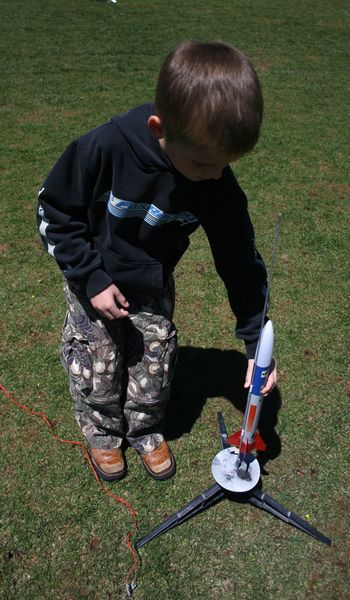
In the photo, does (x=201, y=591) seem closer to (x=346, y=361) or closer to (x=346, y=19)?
(x=346, y=361)

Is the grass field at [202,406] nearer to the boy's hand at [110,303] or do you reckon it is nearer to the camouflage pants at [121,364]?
the camouflage pants at [121,364]

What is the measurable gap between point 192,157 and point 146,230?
38cm

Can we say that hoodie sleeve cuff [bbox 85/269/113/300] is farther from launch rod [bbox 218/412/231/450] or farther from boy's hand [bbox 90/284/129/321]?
launch rod [bbox 218/412/231/450]

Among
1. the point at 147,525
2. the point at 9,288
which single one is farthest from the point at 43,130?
the point at 147,525

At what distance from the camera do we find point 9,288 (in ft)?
11.2

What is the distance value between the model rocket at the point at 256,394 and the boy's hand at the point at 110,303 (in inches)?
18.3

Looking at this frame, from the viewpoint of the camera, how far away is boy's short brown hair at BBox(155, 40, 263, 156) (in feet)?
5.10

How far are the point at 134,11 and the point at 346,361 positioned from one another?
27.4 ft

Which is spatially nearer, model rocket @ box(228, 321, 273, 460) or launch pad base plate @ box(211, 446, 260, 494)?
model rocket @ box(228, 321, 273, 460)

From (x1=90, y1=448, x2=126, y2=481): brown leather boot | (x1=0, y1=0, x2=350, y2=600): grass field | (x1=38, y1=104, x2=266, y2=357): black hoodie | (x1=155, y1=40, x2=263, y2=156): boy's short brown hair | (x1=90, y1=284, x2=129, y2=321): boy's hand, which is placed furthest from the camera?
(x1=90, y1=448, x2=126, y2=481): brown leather boot

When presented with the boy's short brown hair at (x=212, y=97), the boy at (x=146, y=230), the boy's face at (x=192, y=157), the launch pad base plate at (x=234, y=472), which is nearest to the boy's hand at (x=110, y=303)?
the boy at (x=146, y=230)

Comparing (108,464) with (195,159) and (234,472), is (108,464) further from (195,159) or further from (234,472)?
(195,159)

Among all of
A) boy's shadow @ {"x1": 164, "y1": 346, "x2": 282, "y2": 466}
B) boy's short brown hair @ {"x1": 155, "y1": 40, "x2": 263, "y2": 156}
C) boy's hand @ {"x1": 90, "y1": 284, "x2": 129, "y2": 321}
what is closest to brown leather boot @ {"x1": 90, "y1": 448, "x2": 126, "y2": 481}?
boy's shadow @ {"x1": 164, "y1": 346, "x2": 282, "y2": 466}

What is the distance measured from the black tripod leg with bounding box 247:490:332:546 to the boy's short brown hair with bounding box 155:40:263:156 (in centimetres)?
135
